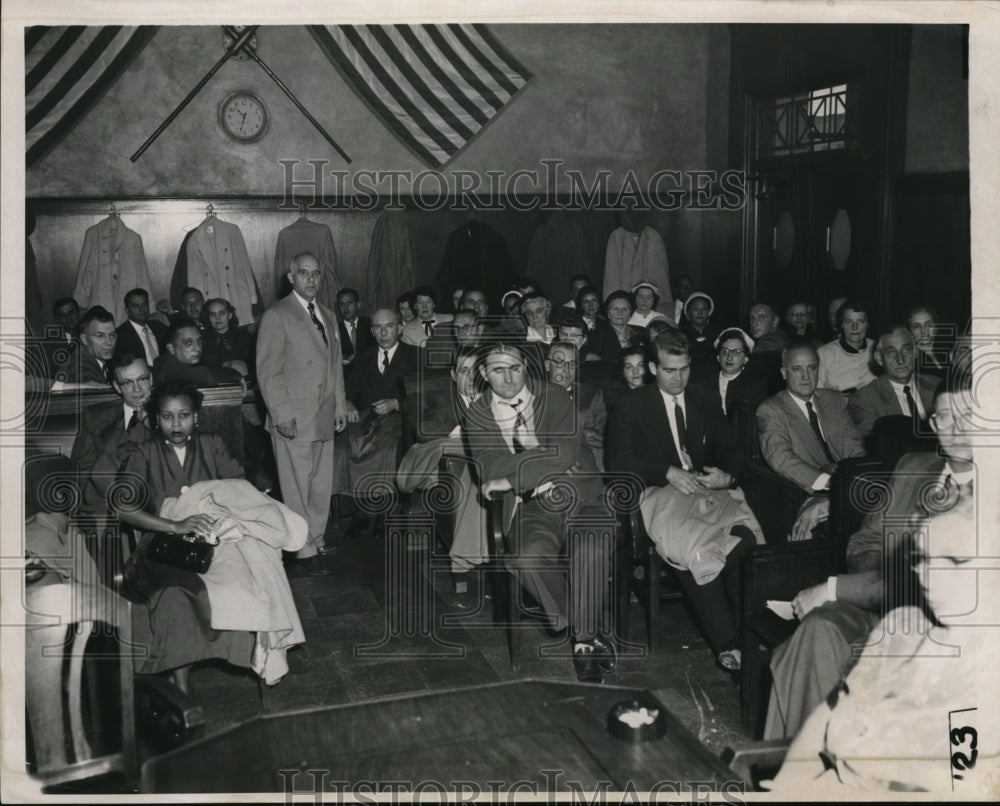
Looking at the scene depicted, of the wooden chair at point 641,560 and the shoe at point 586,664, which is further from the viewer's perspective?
the wooden chair at point 641,560

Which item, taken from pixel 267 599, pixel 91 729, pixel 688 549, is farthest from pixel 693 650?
pixel 91 729

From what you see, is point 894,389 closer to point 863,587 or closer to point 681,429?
point 681,429

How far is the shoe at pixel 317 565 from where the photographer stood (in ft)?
18.3

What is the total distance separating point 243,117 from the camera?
414 inches

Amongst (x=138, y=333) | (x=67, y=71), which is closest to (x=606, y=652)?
(x=138, y=333)

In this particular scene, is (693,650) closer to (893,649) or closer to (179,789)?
(893,649)

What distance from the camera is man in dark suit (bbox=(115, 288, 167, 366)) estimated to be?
25.6ft

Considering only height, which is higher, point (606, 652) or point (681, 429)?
point (681, 429)

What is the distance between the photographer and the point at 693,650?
179 inches

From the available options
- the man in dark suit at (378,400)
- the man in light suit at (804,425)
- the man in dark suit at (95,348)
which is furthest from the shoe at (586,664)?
the man in dark suit at (95,348)

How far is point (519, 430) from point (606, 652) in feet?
3.72

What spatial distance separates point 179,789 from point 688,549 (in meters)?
2.49

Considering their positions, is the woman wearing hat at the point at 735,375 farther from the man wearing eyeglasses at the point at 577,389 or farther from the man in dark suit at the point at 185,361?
the man in dark suit at the point at 185,361

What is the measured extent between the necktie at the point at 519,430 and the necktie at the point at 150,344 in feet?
14.8
